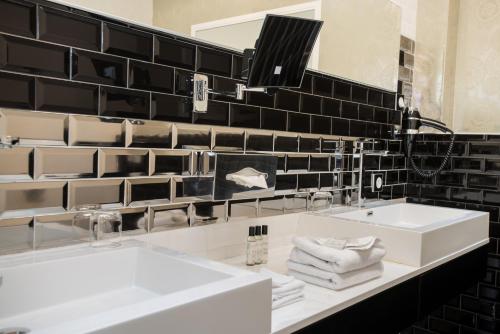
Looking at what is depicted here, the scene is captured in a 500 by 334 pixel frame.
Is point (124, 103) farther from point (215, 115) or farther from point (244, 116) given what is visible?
point (244, 116)

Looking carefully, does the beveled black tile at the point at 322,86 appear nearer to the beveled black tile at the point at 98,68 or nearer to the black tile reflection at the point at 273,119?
the black tile reflection at the point at 273,119

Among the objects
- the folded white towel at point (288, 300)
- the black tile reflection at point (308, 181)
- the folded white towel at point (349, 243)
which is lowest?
the folded white towel at point (288, 300)

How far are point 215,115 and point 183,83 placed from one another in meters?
0.18

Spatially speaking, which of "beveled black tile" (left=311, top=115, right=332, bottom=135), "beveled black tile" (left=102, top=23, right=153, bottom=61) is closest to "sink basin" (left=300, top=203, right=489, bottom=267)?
"beveled black tile" (left=311, top=115, right=332, bottom=135)

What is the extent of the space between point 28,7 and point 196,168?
73cm

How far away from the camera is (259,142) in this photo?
190 centimetres

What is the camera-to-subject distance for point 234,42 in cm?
179

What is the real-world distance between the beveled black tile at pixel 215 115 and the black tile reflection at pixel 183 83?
89 mm

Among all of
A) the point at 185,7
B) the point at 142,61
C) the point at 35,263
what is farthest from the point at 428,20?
the point at 35,263

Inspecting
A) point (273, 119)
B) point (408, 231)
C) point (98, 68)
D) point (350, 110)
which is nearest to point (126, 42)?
point (98, 68)

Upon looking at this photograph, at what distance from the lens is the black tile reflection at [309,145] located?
2129 millimetres

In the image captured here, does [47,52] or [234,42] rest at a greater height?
[234,42]

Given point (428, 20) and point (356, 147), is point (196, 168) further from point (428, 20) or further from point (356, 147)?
point (428, 20)

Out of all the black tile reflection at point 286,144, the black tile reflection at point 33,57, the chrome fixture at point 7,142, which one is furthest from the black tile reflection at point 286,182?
the chrome fixture at point 7,142
